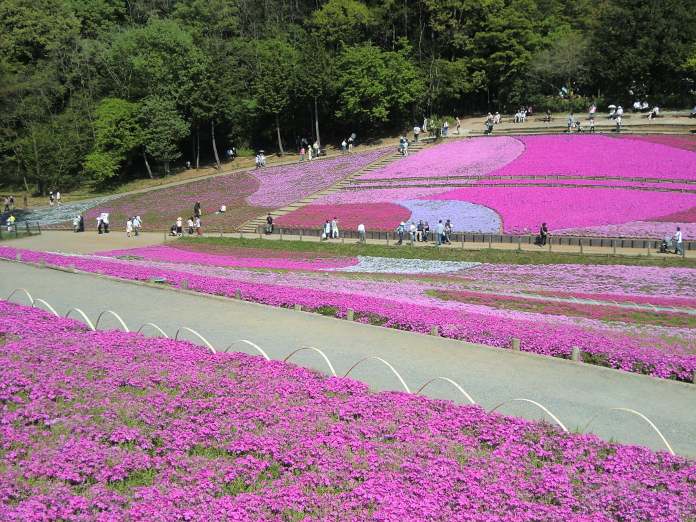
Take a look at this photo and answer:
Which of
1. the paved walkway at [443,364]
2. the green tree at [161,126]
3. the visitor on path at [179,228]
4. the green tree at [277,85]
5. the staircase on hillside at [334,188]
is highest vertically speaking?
the green tree at [277,85]

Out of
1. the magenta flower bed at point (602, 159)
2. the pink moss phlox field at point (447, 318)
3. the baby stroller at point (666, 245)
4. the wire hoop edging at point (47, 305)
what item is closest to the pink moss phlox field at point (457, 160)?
the magenta flower bed at point (602, 159)

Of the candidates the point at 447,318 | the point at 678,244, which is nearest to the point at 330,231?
the point at 678,244

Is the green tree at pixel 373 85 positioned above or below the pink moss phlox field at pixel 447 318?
above

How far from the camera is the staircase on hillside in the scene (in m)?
46.6

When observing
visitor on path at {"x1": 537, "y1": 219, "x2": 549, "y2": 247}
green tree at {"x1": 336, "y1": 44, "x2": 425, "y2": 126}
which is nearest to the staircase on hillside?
green tree at {"x1": 336, "y1": 44, "x2": 425, "y2": 126}

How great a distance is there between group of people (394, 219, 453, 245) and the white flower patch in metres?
3.66

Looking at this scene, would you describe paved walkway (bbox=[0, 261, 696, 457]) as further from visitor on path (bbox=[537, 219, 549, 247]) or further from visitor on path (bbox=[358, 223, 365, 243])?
visitor on path (bbox=[537, 219, 549, 247])

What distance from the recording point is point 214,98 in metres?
70.3

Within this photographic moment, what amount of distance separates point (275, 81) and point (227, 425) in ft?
208

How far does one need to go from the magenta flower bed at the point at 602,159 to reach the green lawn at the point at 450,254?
1499cm

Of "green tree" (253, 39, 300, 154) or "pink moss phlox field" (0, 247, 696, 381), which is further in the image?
"green tree" (253, 39, 300, 154)

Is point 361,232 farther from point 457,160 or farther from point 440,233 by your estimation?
point 457,160

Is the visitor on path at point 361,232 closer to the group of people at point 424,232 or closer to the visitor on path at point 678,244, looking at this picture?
the group of people at point 424,232

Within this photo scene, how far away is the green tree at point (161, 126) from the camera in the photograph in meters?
67.8
